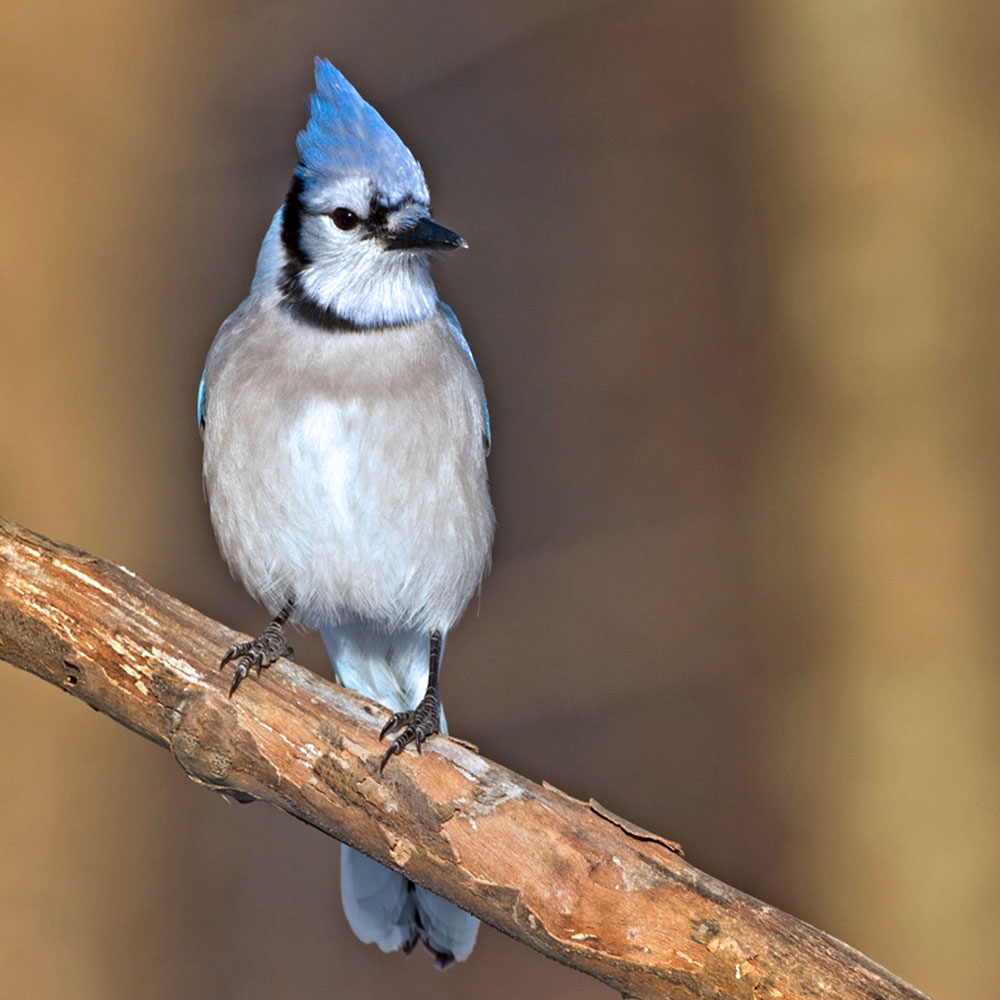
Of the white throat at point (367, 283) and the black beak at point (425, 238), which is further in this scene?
the white throat at point (367, 283)

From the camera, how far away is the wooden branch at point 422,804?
6.12 feet

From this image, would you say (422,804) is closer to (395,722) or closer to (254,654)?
(395,722)

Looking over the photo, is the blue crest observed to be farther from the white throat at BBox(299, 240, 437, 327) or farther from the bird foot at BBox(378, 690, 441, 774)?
the bird foot at BBox(378, 690, 441, 774)

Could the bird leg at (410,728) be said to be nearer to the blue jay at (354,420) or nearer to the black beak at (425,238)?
the blue jay at (354,420)

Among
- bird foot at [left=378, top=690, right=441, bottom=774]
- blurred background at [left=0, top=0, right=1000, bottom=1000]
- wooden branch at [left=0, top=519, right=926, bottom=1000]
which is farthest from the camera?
blurred background at [left=0, top=0, right=1000, bottom=1000]

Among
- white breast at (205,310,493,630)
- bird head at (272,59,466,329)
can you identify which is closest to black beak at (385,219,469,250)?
bird head at (272,59,466,329)

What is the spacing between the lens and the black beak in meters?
2.54

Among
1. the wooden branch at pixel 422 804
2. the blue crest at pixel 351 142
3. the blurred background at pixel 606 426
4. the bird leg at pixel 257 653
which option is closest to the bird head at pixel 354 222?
the blue crest at pixel 351 142

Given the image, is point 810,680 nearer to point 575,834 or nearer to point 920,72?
point 920,72

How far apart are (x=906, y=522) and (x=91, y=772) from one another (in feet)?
9.05

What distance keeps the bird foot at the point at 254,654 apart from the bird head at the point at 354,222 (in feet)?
2.42

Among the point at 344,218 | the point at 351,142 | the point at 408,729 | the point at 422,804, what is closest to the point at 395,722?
the point at 408,729

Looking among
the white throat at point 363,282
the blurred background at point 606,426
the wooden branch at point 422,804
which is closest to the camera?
the wooden branch at point 422,804

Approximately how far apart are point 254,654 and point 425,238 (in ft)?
3.09
